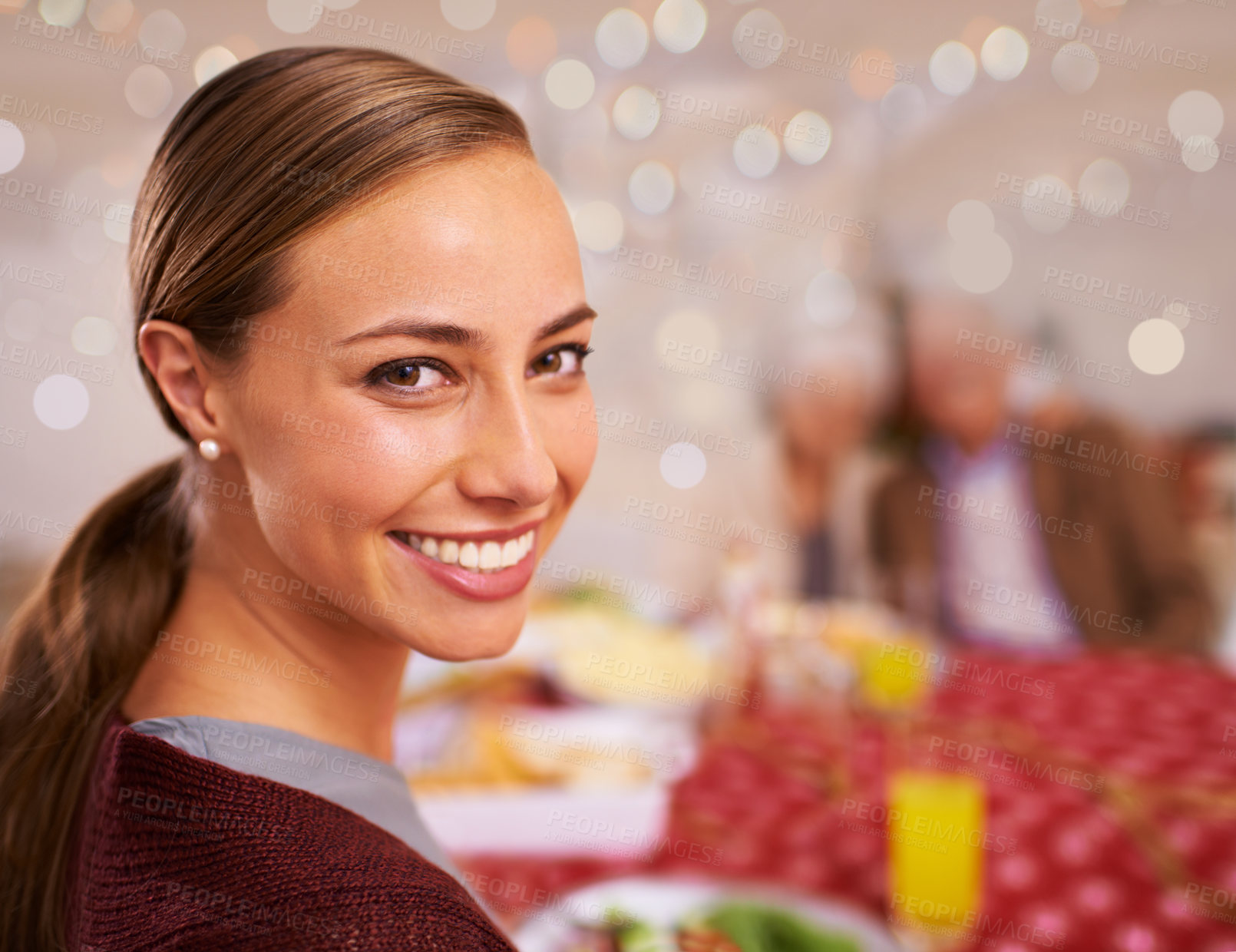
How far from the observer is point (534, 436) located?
56 centimetres

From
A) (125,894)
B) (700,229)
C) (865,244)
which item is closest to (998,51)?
(865,244)

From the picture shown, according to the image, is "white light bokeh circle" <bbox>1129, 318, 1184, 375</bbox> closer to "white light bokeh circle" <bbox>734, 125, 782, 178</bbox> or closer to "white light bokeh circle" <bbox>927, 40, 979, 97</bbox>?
"white light bokeh circle" <bbox>927, 40, 979, 97</bbox>

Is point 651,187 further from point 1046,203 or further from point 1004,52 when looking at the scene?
point 1046,203

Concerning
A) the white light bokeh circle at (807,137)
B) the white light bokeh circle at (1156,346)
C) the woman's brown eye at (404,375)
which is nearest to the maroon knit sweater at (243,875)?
the woman's brown eye at (404,375)

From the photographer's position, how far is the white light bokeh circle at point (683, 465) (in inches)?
153

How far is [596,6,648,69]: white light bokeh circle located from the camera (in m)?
2.91

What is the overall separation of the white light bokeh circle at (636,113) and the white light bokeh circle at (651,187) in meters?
A: 0.13

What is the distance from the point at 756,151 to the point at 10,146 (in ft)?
8.53

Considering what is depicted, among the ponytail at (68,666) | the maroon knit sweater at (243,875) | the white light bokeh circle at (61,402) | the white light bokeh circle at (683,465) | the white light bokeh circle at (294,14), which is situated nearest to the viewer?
the maroon knit sweater at (243,875)

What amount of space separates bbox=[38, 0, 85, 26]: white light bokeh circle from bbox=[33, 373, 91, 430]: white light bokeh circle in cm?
125

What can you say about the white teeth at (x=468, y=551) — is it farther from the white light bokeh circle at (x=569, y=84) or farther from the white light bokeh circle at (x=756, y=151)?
the white light bokeh circle at (x=756, y=151)

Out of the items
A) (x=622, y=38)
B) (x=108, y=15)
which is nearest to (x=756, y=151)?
(x=622, y=38)

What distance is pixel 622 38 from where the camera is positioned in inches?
118

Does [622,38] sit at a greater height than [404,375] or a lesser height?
greater
